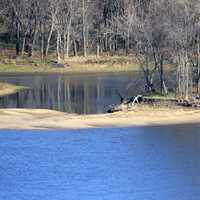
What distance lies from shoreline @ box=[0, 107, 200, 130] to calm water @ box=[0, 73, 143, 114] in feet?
16.7

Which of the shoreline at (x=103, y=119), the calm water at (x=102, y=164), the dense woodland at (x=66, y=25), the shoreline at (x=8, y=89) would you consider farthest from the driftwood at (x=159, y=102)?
the dense woodland at (x=66, y=25)

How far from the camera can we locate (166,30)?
62500 mm

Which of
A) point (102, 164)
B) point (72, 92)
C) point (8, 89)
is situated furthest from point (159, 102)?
point (8, 89)

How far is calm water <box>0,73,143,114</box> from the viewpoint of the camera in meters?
69.1

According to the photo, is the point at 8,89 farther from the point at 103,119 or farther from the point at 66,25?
the point at 66,25

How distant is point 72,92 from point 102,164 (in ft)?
128

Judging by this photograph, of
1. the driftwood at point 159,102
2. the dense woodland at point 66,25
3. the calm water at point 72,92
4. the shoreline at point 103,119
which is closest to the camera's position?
the shoreline at point 103,119

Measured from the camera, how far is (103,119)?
5794 centimetres

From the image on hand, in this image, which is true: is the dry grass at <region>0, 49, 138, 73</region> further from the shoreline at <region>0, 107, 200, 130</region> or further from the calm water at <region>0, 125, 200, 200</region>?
the calm water at <region>0, 125, 200, 200</region>

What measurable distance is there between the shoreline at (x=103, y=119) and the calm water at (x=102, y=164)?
1850 mm

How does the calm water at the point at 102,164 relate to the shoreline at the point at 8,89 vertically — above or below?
below

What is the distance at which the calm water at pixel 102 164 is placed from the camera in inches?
1435

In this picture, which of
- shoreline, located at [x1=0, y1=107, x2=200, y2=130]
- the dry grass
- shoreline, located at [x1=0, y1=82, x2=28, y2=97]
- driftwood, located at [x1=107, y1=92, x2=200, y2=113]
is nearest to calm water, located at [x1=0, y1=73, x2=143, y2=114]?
shoreline, located at [x1=0, y1=82, x2=28, y2=97]

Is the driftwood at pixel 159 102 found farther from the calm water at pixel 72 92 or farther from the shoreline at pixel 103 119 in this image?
the calm water at pixel 72 92
